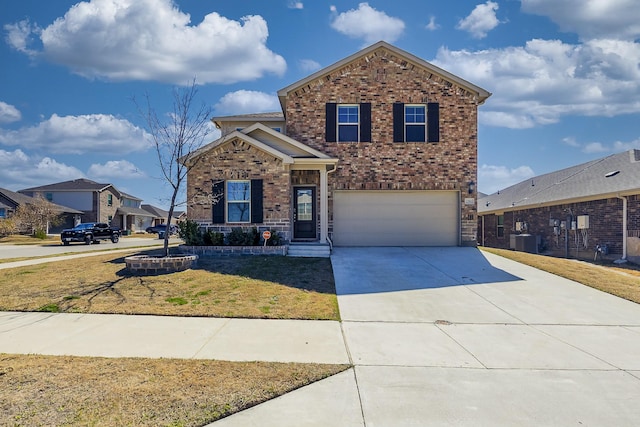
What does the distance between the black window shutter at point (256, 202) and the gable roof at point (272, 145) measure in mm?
1144

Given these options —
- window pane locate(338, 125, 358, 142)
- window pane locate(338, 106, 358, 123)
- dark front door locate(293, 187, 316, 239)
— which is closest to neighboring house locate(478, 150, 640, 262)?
window pane locate(338, 125, 358, 142)

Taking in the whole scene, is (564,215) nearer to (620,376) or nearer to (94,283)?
(620,376)

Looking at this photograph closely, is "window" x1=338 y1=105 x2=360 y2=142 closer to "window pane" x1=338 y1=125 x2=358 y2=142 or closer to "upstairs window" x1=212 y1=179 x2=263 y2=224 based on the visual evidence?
"window pane" x1=338 y1=125 x2=358 y2=142

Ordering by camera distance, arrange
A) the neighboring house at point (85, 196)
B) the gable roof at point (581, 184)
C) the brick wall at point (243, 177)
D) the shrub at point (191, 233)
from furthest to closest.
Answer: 1. the neighboring house at point (85, 196)
2. the gable roof at point (581, 184)
3. the brick wall at point (243, 177)
4. the shrub at point (191, 233)

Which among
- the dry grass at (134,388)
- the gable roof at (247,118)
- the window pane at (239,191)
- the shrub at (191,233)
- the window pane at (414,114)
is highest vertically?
the gable roof at (247,118)

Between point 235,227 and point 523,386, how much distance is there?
1088 centimetres

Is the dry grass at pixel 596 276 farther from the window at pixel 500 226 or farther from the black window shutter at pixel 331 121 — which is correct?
the window at pixel 500 226

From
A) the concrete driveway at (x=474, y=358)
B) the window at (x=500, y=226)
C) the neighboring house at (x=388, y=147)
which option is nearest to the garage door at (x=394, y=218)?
the neighboring house at (x=388, y=147)

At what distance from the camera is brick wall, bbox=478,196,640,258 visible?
16.5 m

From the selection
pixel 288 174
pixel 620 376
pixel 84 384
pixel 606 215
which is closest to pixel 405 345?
A: pixel 620 376

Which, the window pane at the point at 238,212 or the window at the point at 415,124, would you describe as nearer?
the window pane at the point at 238,212

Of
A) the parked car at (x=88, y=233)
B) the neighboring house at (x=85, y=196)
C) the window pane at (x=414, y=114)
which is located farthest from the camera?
the neighboring house at (x=85, y=196)

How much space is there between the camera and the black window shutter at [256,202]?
14031 millimetres

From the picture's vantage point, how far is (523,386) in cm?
466
